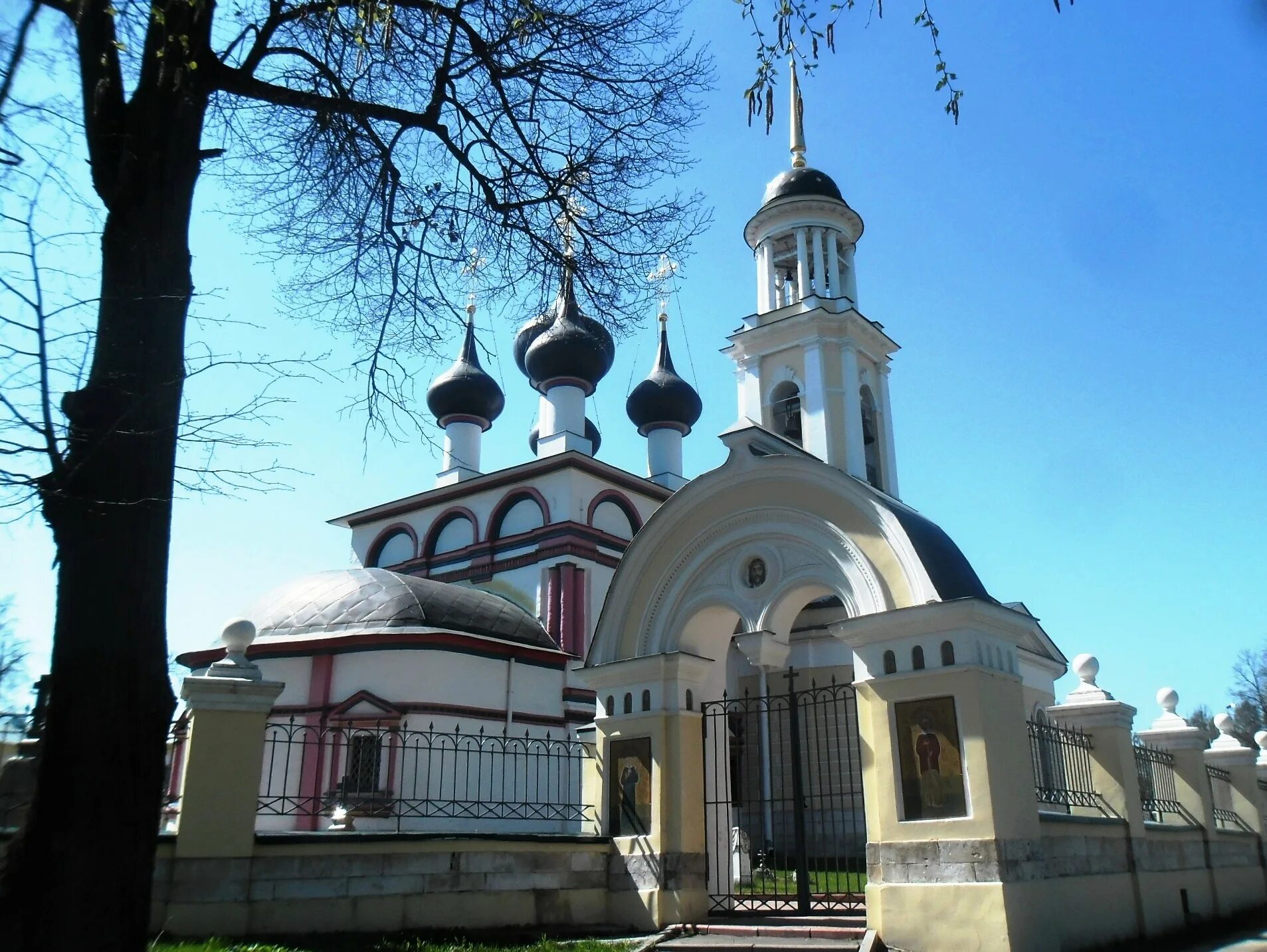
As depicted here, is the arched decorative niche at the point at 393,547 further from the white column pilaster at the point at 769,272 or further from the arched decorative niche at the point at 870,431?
the arched decorative niche at the point at 870,431

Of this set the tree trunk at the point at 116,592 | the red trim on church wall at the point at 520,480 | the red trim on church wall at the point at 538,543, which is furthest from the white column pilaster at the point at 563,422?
the tree trunk at the point at 116,592

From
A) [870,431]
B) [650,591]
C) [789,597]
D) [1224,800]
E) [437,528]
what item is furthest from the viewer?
[437,528]

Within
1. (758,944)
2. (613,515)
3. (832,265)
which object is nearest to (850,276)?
(832,265)

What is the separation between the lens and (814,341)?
1711 cm

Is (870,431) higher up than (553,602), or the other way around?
(870,431)

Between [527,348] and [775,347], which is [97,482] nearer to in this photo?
[775,347]

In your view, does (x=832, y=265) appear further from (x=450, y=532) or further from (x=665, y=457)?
(x=450, y=532)

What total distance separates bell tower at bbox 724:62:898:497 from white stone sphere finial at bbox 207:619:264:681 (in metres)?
10.1

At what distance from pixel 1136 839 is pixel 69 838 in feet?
29.5

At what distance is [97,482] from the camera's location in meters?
4.50

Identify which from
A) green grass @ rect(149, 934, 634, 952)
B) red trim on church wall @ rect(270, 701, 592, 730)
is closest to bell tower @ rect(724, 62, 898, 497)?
red trim on church wall @ rect(270, 701, 592, 730)

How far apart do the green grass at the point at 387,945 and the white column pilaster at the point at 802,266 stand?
11.8 metres

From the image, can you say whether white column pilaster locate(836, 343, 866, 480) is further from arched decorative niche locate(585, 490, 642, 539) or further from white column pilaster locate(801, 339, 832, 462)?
arched decorative niche locate(585, 490, 642, 539)

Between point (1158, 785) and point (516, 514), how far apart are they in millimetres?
14511
